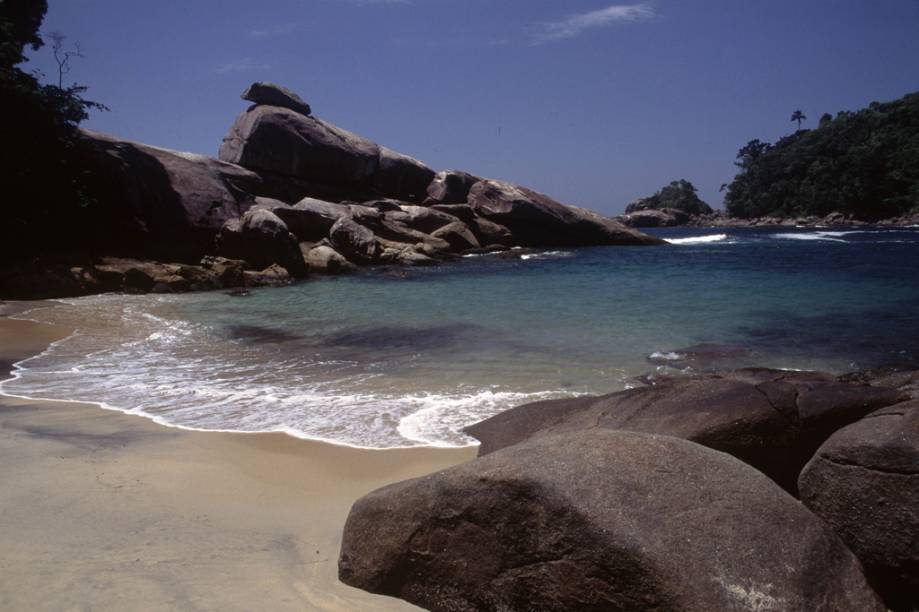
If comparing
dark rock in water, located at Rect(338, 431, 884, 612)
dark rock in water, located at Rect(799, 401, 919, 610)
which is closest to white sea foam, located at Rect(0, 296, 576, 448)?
dark rock in water, located at Rect(338, 431, 884, 612)

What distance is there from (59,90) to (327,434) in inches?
677

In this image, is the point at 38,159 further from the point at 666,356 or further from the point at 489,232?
the point at 489,232

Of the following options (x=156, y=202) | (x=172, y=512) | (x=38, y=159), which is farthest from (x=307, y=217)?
(x=172, y=512)

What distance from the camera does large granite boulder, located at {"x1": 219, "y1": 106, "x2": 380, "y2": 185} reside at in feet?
92.1

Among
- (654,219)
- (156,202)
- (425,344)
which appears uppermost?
(654,219)

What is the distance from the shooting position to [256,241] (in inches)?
783

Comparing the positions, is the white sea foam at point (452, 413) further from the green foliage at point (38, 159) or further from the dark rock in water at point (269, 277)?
Result: the green foliage at point (38, 159)

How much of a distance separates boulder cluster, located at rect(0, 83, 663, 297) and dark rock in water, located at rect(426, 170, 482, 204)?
58mm

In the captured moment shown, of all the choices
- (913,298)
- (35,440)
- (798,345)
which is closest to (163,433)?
(35,440)

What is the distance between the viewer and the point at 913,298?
1426cm

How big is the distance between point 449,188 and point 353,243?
411 inches

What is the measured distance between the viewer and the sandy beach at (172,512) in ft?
9.15

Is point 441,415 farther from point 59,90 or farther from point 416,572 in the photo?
point 59,90

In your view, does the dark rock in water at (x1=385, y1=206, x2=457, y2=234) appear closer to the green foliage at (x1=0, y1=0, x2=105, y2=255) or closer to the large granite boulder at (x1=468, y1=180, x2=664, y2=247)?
the large granite boulder at (x1=468, y1=180, x2=664, y2=247)
